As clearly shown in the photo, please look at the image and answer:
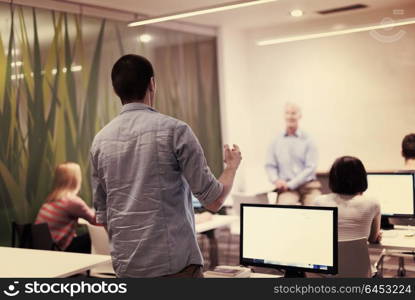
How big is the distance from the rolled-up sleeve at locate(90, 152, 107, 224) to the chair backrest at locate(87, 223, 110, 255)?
2.39 metres

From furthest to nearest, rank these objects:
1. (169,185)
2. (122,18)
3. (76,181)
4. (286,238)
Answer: (122,18) < (76,181) < (286,238) < (169,185)

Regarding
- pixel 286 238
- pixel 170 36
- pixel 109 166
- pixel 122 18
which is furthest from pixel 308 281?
pixel 170 36

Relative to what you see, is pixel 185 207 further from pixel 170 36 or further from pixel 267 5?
pixel 170 36

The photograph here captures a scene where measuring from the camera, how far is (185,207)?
2248 mm

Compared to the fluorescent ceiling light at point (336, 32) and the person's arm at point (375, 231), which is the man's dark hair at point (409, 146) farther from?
the person's arm at point (375, 231)

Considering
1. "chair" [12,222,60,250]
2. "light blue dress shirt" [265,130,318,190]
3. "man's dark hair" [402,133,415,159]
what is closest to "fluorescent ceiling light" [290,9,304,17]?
"light blue dress shirt" [265,130,318,190]

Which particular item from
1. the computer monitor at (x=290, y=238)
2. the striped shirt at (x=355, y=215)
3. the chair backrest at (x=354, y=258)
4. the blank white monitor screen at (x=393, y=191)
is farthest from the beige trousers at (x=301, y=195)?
the computer monitor at (x=290, y=238)

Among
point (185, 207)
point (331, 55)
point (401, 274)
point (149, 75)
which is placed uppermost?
point (331, 55)

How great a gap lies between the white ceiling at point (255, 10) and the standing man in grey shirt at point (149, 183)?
10.4 feet

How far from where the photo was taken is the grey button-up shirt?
216cm

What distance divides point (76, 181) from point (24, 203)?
1.79 feet

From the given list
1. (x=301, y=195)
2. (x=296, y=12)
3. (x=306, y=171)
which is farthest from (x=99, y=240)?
(x=296, y=12)

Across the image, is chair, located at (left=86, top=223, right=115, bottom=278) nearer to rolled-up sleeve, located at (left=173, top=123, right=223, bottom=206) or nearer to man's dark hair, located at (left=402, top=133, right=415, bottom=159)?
man's dark hair, located at (left=402, top=133, right=415, bottom=159)

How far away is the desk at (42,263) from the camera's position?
2.93 meters
